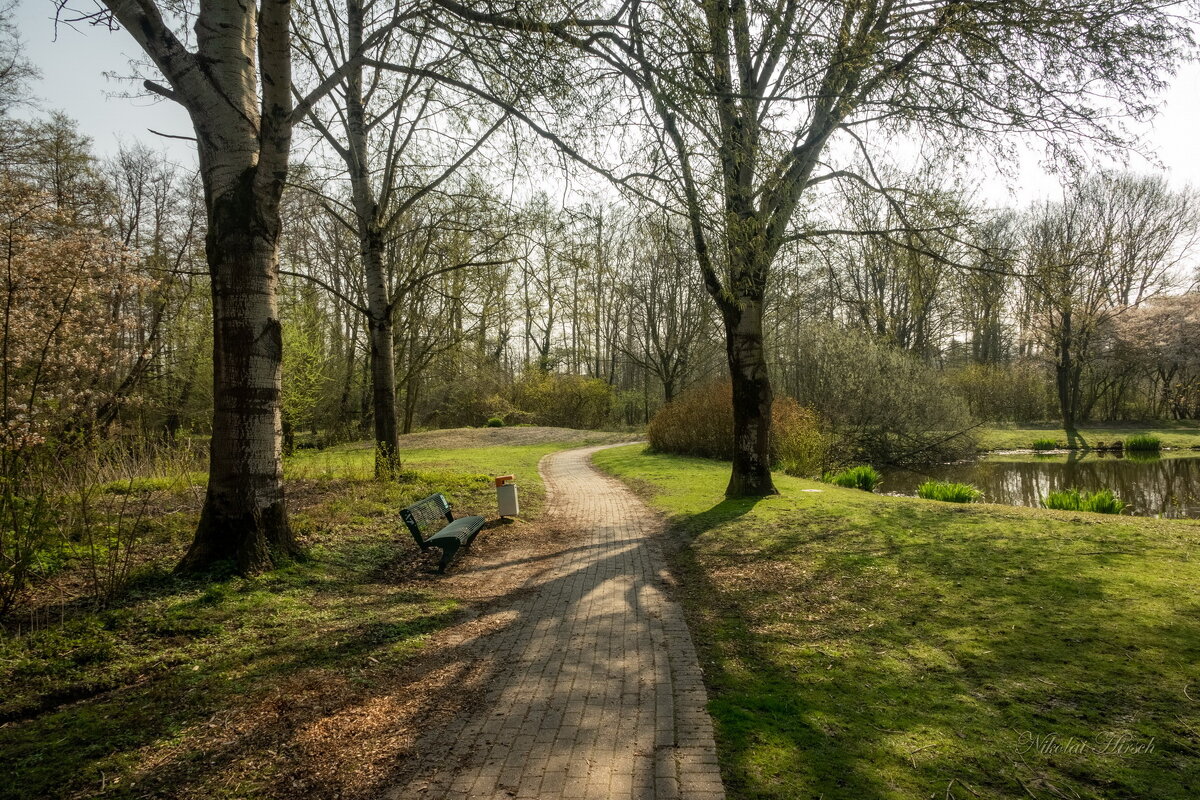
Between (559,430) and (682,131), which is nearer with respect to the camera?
(682,131)

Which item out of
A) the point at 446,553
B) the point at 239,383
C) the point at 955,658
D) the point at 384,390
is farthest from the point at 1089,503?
the point at 384,390

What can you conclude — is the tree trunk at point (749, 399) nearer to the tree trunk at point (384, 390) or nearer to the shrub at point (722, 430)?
the shrub at point (722, 430)

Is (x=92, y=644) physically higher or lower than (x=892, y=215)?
lower

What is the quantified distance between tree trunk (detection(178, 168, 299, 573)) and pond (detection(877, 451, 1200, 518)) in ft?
51.8

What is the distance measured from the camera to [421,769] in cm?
294

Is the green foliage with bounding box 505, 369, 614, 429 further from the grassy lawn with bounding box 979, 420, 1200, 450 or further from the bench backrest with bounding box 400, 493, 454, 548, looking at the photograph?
the bench backrest with bounding box 400, 493, 454, 548

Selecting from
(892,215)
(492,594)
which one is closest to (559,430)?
(892,215)

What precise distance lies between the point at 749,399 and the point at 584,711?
786 cm

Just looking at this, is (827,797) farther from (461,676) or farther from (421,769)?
(461,676)

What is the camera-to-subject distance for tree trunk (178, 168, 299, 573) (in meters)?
5.35

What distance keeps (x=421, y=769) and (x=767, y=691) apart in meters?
2.12

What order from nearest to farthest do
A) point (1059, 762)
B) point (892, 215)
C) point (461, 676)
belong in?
point (1059, 762)
point (461, 676)
point (892, 215)

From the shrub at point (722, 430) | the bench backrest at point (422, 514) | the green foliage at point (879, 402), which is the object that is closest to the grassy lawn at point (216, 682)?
the bench backrest at point (422, 514)

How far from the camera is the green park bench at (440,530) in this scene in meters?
6.94
